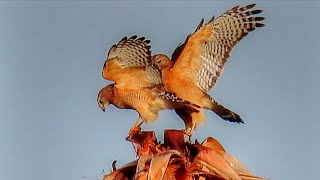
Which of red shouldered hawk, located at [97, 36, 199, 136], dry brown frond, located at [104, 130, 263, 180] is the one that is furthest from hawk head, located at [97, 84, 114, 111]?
dry brown frond, located at [104, 130, 263, 180]

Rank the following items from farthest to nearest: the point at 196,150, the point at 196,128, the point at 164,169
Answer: the point at 196,128 → the point at 196,150 → the point at 164,169

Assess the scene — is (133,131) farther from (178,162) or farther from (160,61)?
(160,61)

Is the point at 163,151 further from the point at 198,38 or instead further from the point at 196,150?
the point at 198,38

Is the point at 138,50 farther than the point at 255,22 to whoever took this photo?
No

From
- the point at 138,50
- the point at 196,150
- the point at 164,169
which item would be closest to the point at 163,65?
the point at 138,50

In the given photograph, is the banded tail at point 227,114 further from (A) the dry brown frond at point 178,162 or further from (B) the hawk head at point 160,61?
(A) the dry brown frond at point 178,162

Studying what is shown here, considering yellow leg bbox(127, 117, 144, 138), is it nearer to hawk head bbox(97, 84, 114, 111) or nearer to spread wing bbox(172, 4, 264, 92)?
hawk head bbox(97, 84, 114, 111)

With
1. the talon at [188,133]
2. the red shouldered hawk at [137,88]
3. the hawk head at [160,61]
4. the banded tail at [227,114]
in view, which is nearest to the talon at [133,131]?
the red shouldered hawk at [137,88]
